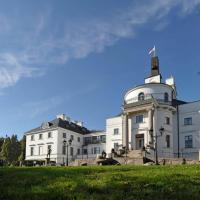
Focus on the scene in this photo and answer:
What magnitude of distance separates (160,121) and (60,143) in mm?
24086

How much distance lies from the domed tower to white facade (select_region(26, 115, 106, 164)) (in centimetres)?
1557

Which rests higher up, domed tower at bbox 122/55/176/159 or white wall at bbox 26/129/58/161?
domed tower at bbox 122/55/176/159

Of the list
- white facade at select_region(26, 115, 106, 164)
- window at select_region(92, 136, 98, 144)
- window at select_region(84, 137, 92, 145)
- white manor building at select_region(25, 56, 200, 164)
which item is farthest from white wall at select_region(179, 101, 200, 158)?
window at select_region(84, 137, 92, 145)

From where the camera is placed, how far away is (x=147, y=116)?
55688 mm

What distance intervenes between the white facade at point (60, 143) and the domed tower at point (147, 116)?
613 inches

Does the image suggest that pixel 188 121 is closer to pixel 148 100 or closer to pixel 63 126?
pixel 148 100

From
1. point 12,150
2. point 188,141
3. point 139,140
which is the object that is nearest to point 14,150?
point 12,150

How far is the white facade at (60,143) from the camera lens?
233 ft

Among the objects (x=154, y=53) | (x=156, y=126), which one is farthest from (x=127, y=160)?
(x=154, y=53)

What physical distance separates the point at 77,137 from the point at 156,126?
26.7m

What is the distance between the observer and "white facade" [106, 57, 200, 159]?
177ft

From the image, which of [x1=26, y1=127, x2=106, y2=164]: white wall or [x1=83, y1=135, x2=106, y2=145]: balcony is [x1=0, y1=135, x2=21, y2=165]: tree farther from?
[x1=83, y1=135, x2=106, y2=145]: balcony

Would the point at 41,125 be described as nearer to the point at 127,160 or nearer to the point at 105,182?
the point at 127,160

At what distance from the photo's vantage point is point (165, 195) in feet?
34.7
